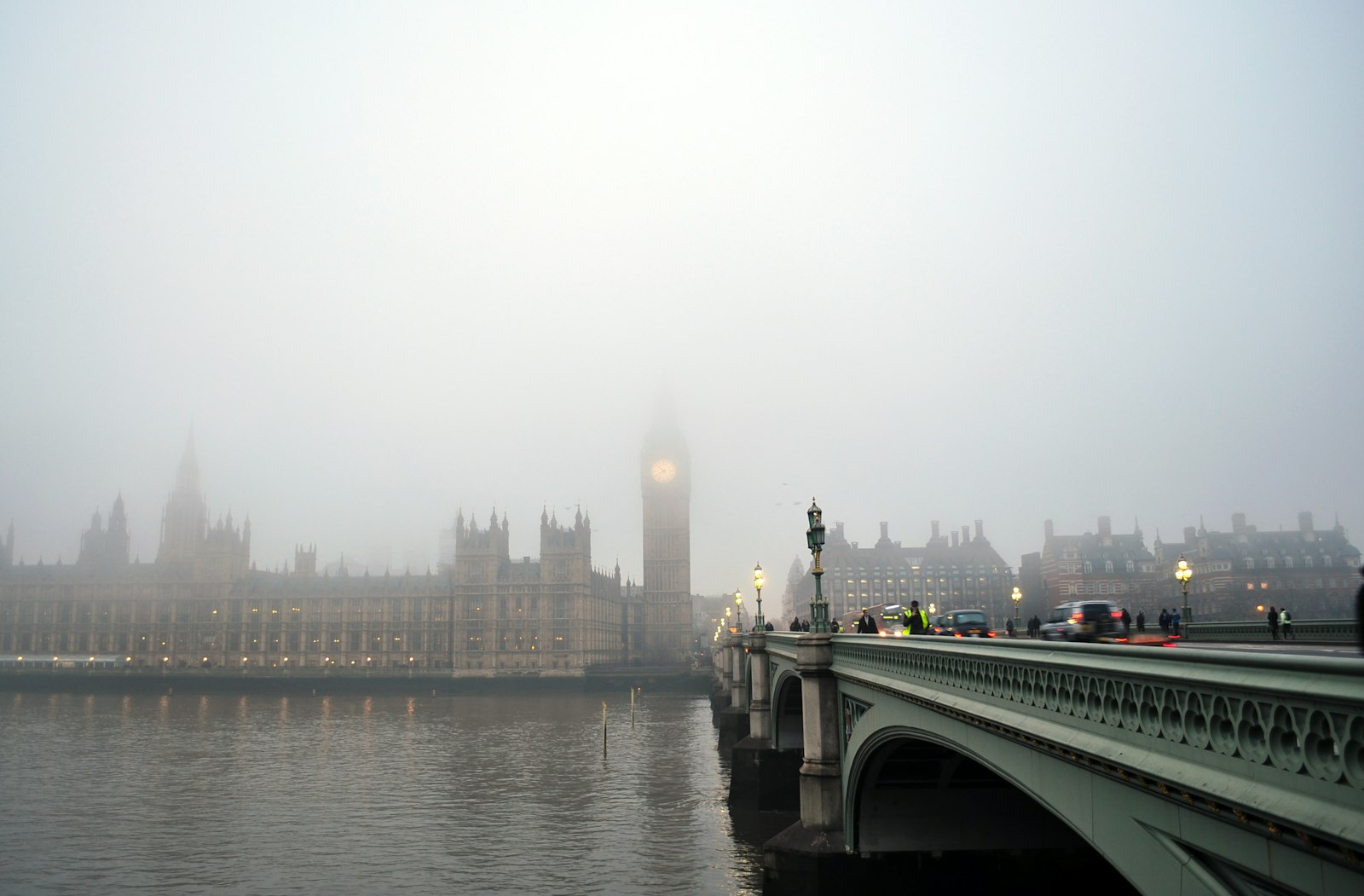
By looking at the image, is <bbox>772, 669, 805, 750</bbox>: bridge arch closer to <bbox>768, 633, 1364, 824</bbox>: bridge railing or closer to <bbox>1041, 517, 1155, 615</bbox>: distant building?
<bbox>768, 633, 1364, 824</bbox>: bridge railing

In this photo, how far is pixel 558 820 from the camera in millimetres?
44250

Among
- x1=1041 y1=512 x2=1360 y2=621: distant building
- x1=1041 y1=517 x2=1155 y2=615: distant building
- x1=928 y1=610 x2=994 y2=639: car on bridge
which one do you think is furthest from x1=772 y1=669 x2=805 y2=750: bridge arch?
x1=1041 y1=517 x2=1155 y2=615: distant building

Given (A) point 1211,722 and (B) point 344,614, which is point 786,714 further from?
(B) point 344,614

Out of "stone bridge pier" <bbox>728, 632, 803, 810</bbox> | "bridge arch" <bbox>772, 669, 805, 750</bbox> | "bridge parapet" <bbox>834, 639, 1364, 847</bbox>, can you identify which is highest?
"bridge parapet" <bbox>834, 639, 1364, 847</bbox>

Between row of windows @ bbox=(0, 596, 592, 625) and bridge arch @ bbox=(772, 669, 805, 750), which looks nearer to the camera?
bridge arch @ bbox=(772, 669, 805, 750)

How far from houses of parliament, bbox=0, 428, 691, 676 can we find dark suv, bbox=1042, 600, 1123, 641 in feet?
422

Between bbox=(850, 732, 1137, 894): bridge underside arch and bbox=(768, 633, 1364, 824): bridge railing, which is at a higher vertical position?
bbox=(768, 633, 1364, 824): bridge railing

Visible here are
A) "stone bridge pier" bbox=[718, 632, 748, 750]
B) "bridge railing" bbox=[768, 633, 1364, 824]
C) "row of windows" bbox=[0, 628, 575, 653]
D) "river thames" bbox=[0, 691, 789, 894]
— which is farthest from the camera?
"row of windows" bbox=[0, 628, 575, 653]

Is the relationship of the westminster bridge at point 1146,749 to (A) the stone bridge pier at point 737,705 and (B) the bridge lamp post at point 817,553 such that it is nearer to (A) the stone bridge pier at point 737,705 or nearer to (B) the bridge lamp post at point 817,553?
(B) the bridge lamp post at point 817,553

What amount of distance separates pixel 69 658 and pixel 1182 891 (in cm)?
19688

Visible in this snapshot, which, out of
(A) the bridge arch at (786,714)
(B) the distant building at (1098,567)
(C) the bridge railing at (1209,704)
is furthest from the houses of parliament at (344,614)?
(C) the bridge railing at (1209,704)

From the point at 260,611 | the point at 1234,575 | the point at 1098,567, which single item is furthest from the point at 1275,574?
the point at 260,611

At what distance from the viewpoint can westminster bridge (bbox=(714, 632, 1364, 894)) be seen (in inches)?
251

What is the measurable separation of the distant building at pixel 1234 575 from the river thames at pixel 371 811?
1711 inches
